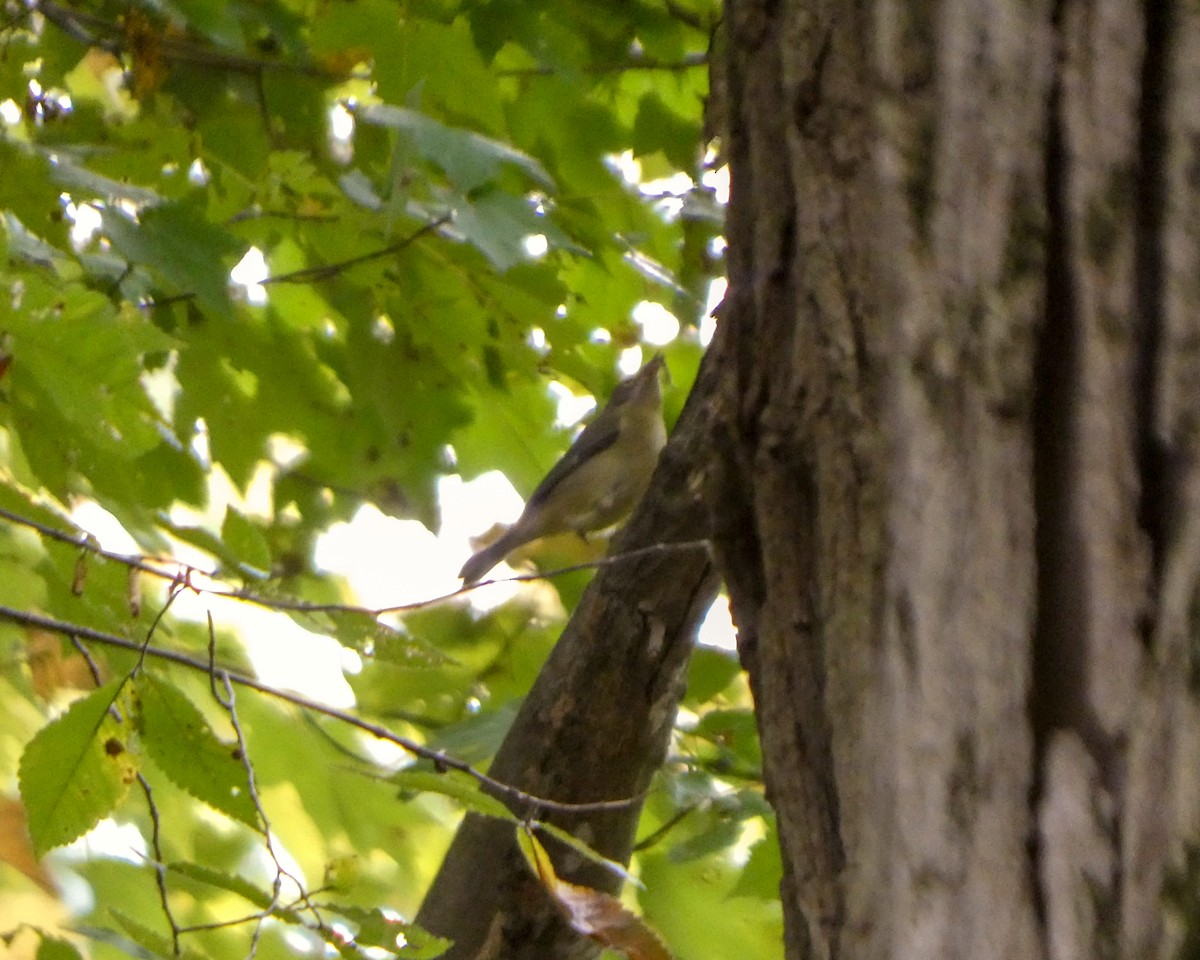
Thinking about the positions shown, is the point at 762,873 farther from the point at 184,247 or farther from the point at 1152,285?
the point at 1152,285

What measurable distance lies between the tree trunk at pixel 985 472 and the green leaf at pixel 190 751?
655 millimetres

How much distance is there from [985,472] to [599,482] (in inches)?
153

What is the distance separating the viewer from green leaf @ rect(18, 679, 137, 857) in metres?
1.28

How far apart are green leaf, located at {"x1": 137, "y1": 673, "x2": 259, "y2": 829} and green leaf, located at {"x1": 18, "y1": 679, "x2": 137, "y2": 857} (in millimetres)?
33

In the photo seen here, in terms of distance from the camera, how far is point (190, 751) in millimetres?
1351

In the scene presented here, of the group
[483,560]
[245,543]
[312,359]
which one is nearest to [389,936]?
[245,543]

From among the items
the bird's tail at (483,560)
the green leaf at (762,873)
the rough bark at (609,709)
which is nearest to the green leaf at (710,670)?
the rough bark at (609,709)

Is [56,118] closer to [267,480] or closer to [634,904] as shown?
[267,480]

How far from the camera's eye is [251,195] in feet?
7.30

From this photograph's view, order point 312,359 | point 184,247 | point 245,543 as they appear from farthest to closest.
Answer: point 312,359 → point 184,247 → point 245,543

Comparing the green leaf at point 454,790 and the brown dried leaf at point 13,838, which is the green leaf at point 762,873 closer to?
the green leaf at point 454,790

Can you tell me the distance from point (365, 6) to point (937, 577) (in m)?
1.35

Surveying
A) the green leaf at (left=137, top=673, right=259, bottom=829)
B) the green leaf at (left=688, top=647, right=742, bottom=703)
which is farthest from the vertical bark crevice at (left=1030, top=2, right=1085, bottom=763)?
the green leaf at (left=688, top=647, right=742, bottom=703)

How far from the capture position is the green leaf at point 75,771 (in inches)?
50.5
